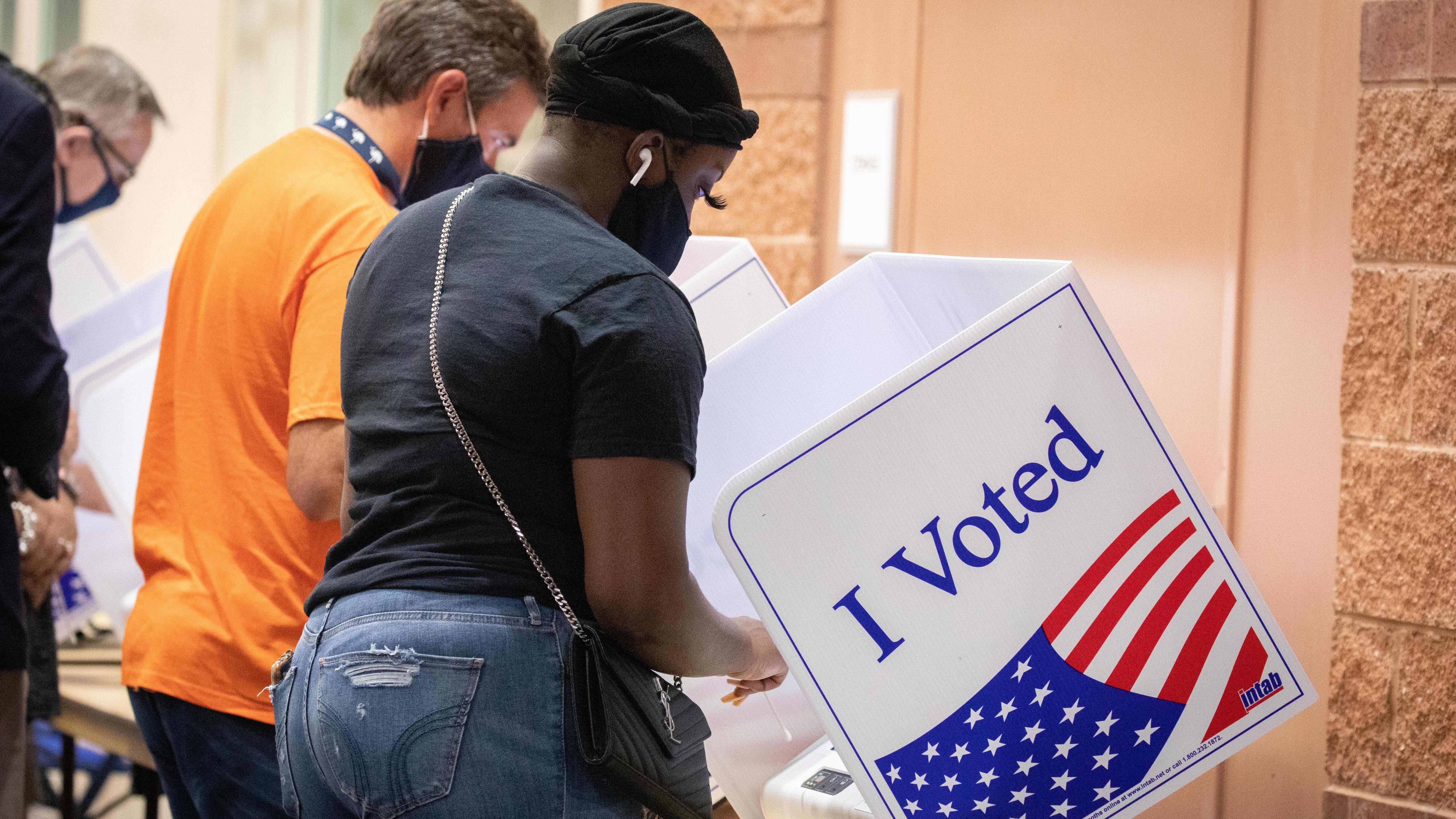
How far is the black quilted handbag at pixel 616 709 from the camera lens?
3.94ft

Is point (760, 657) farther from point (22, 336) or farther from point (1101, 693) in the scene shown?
point (22, 336)

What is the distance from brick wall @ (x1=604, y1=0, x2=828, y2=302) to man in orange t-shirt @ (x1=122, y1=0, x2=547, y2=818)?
0.74m

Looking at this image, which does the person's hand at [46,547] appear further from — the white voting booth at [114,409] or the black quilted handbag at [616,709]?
the black quilted handbag at [616,709]

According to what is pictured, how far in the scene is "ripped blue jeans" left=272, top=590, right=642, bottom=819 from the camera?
119cm

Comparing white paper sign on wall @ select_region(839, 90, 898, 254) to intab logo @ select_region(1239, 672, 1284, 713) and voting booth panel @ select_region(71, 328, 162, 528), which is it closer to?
intab logo @ select_region(1239, 672, 1284, 713)

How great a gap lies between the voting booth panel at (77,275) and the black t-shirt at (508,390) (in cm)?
280

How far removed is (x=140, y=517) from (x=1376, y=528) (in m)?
1.74

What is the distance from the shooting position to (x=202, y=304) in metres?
1.77

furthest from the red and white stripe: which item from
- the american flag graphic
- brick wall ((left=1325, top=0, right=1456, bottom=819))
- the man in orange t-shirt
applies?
the man in orange t-shirt

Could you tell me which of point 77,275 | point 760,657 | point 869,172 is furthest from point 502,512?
point 77,275

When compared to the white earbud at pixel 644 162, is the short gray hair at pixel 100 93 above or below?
above

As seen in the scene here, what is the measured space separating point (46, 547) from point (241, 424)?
1.28 meters

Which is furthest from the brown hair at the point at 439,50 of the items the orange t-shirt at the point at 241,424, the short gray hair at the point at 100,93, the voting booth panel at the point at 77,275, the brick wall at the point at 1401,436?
the voting booth panel at the point at 77,275

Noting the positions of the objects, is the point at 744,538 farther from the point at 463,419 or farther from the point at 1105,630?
the point at 1105,630
